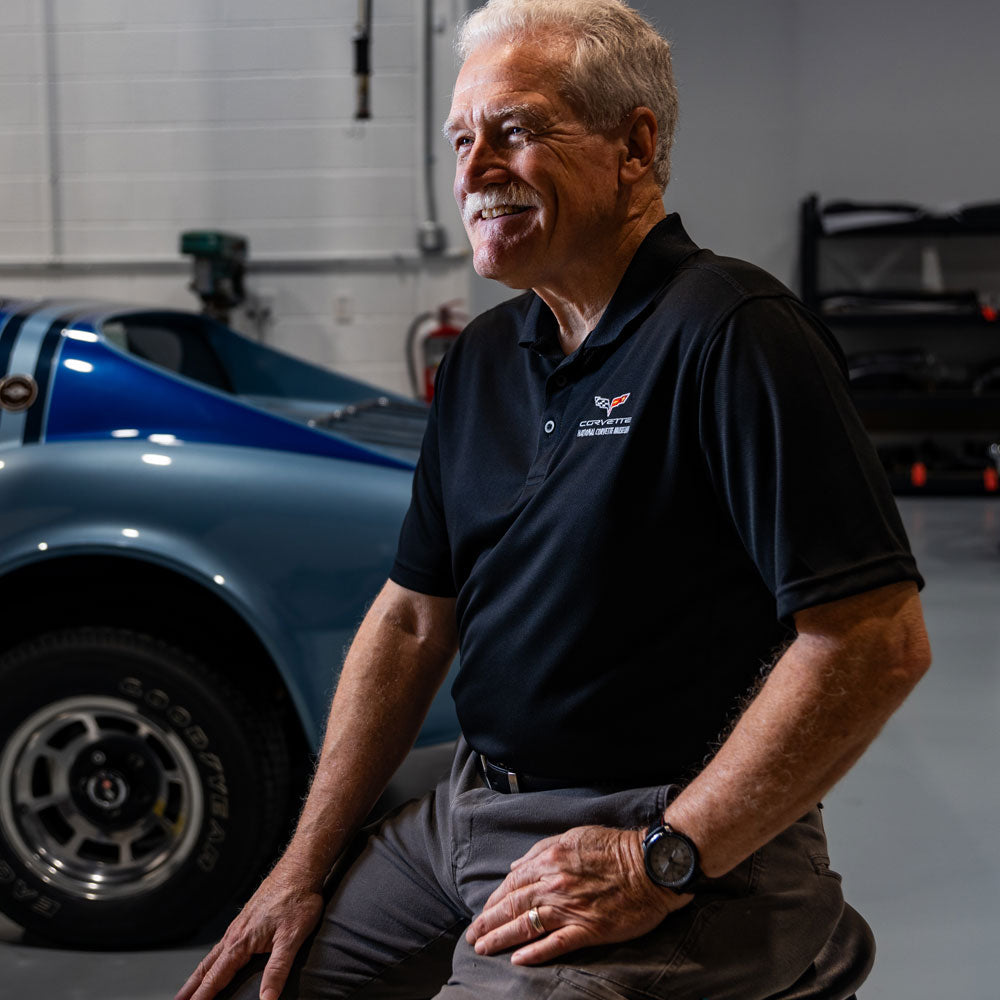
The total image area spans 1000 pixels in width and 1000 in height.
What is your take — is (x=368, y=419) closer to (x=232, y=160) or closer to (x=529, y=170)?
(x=529, y=170)

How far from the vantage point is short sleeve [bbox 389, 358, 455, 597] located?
1.49 metres

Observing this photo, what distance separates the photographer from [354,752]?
147 centimetres

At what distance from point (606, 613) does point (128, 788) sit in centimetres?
136

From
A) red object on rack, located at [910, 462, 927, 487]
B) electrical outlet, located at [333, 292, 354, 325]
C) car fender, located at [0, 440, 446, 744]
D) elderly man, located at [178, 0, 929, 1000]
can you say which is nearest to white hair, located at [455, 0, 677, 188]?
elderly man, located at [178, 0, 929, 1000]

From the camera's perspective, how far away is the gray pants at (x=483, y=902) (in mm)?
1107

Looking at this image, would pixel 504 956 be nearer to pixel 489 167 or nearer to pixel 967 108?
pixel 489 167

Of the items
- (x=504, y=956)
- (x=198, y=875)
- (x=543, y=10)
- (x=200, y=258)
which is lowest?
(x=198, y=875)

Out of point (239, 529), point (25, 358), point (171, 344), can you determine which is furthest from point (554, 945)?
point (171, 344)

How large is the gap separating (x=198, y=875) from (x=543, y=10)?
1.65 m

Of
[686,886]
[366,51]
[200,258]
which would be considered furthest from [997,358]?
[686,886]

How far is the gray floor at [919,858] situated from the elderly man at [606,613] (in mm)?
983

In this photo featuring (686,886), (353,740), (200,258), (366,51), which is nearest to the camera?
(686,886)

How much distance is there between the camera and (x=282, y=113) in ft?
23.8

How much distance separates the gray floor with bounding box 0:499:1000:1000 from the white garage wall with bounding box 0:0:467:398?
14.0ft
